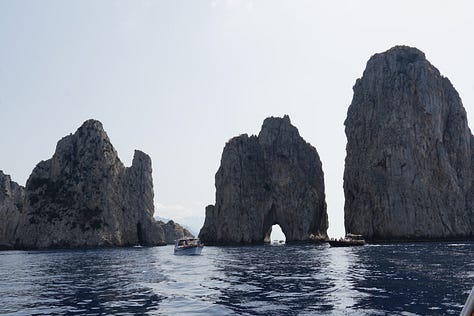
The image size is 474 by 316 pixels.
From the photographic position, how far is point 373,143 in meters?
139

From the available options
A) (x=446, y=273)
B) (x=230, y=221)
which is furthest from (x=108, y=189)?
(x=446, y=273)

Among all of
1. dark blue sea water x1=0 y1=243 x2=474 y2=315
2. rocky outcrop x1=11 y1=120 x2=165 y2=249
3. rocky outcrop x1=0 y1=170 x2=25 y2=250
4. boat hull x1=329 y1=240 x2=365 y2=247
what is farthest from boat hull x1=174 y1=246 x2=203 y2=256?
rocky outcrop x1=0 y1=170 x2=25 y2=250

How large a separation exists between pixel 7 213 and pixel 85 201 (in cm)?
3343

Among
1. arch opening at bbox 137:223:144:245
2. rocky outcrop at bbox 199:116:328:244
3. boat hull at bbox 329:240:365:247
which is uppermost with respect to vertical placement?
rocky outcrop at bbox 199:116:328:244

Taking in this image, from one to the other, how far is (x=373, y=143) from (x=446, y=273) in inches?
4058

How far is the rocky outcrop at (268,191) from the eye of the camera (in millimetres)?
154875

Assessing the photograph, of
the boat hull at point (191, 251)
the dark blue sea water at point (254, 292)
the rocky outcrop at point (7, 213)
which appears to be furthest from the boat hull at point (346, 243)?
the rocky outcrop at point (7, 213)

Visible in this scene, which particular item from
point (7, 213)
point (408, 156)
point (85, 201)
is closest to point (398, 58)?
point (408, 156)

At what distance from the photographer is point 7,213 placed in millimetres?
168750

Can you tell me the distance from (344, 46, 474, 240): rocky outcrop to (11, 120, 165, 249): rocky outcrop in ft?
264

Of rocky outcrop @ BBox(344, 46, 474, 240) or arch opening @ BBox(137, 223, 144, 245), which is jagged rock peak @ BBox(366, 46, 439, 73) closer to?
rocky outcrop @ BBox(344, 46, 474, 240)

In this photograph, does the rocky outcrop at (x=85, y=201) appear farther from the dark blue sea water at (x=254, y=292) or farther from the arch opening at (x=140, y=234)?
the dark blue sea water at (x=254, y=292)

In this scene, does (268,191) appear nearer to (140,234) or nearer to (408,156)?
(408,156)

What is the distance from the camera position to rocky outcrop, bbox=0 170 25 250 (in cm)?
16500
